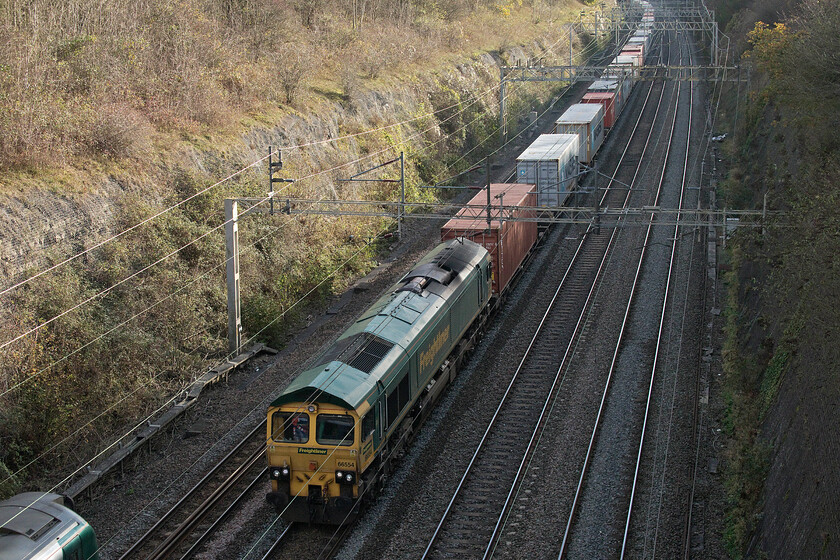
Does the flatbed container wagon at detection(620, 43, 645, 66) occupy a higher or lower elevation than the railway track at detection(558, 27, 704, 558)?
higher

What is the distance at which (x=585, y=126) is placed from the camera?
128 feet

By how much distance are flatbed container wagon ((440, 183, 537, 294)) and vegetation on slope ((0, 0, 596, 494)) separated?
5.54 m

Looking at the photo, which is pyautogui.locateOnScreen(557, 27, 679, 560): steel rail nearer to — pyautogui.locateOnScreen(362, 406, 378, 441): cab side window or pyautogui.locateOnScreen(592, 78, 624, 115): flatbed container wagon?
pyautogui.locateOnScreen(362, 406, 378, 441): cab side window

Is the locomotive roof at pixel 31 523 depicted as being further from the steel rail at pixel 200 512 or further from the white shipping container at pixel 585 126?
the white shipping container at pixel 585 126

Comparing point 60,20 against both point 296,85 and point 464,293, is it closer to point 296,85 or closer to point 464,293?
point 296,85

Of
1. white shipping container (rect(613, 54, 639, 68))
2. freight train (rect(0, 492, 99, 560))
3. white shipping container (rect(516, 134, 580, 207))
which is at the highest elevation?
white shipping container (rect(613, 54, 639, 68))

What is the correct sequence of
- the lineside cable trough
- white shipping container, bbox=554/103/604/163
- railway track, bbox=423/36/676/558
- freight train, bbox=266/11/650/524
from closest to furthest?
1. freight train, bbox=266/11/650/524
2. railway track, bbox=423/36/676/558
3. the lineside cable trough
4. white shipping container, bbox=554/103/604/163

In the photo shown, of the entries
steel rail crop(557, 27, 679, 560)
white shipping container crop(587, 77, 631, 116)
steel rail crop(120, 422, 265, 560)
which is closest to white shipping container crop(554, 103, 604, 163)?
white shipping container crop(587, 77, 631, 116)

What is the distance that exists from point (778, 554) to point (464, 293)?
10334 millimetres

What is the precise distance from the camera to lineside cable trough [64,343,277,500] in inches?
641

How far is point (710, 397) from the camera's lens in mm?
20203

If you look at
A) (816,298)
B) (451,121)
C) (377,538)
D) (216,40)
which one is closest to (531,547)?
(377,538)

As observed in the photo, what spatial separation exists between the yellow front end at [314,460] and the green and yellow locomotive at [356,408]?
0.02m

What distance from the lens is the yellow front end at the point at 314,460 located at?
1425 centimetres
